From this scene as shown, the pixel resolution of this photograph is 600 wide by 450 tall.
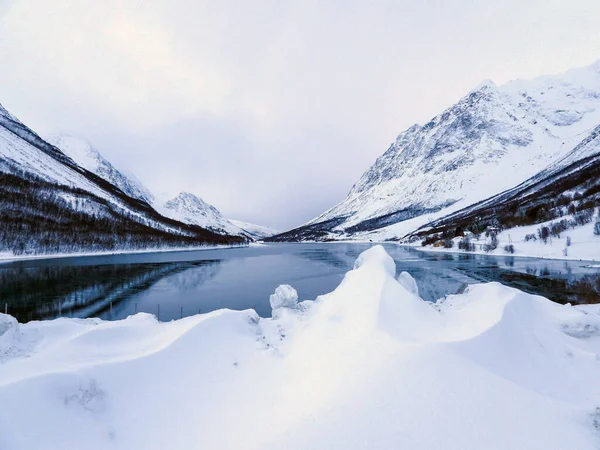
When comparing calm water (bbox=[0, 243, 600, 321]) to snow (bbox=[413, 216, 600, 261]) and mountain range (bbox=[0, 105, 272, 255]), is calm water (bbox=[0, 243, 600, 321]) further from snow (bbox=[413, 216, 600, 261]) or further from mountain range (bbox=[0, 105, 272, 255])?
mountain range (bbox=[0, 105, 272, 255])

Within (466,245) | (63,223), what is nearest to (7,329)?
(466,245)

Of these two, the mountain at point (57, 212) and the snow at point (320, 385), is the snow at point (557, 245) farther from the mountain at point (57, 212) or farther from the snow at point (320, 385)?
the mountain at point (57, 212)

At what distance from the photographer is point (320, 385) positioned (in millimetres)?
7594

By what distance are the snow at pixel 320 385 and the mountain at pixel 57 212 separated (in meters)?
104

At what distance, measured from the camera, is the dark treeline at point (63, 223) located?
300ft

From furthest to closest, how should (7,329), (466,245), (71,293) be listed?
(466,245)
(71,293)
(7,329)

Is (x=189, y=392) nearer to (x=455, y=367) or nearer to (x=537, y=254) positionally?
(x=455, y=367)

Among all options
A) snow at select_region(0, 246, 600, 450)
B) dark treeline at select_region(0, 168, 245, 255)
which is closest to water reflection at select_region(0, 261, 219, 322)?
snow at select_region(0, 246, 600, 450)

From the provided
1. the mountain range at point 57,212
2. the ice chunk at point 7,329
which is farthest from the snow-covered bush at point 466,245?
the mountain range at point 57,212

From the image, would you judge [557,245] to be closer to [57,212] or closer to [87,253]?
[87,253]

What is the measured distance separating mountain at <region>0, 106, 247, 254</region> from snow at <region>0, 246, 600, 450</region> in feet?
342

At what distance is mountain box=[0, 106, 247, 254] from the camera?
94.1 meters

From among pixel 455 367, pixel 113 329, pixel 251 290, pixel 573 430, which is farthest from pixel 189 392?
pixel 251 290

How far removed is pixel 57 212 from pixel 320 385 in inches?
5572
